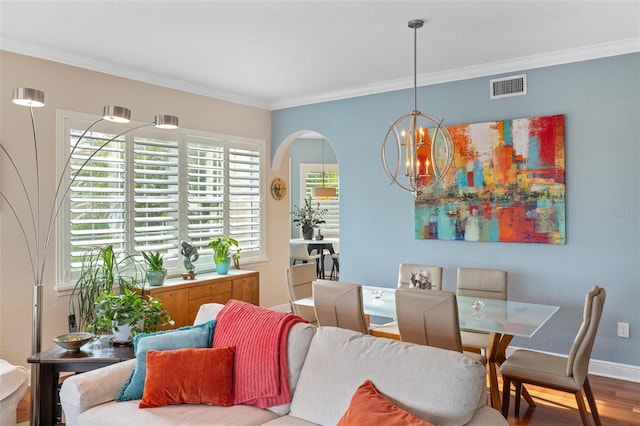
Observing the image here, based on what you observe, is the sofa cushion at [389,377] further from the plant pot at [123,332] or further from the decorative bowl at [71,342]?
the decorative bowl at [71,342]

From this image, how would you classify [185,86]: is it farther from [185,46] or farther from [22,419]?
[22,419]

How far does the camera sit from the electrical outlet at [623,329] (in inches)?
153

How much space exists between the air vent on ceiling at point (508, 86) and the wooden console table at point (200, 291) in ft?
10.4

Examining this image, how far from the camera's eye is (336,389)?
216cm

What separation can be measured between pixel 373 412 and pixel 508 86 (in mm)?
3565

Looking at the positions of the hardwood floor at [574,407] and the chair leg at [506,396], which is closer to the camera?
the chair leg at [506,396]

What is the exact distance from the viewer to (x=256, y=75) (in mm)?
4824

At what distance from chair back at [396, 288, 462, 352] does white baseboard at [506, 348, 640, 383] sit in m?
1.91

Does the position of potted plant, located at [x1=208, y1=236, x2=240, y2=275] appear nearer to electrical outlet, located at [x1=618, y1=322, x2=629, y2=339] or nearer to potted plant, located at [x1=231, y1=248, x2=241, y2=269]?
potted plant, located at [x1=231, y1=248, x2=241, y2=269]

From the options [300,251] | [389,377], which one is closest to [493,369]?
[389,377]

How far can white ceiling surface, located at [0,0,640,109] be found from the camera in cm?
317

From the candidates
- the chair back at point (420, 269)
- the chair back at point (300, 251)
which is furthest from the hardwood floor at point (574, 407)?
the chair back at point (300, 251)

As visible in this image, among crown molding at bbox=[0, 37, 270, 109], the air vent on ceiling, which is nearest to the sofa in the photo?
crown molding at bbox=[0, 37, 270, 109]

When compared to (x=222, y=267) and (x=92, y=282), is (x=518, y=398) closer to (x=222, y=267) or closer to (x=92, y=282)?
(x=222, y=267)
